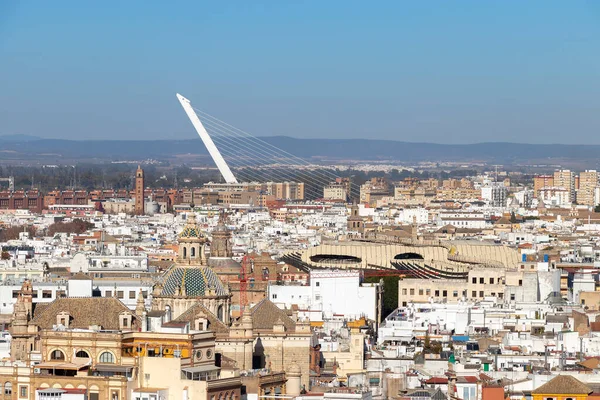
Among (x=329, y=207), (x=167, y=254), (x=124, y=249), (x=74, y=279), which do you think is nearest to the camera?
(x=74, y=279)

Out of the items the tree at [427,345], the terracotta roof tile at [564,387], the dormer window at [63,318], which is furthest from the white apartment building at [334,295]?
the terracotta roof tile at [564,387]

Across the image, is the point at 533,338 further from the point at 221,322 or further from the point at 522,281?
Answer: the point at 522,281

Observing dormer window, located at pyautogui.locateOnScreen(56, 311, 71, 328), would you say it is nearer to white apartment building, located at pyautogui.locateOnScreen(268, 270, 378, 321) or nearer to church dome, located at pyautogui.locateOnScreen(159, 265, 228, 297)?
church dome, located at pyautogui.locateOnScreen(159, 265, 228, 297)

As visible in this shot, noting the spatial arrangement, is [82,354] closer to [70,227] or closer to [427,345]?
[427,345]

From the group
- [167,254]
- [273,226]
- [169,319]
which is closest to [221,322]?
[169,319]

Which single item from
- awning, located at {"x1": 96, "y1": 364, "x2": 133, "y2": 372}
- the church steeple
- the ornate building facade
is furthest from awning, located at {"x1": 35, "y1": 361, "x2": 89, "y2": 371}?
the church steeple

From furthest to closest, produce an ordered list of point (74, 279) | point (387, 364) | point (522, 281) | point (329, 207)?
point (329, 207) < point (522, 281) < point (74, 279) < point (387, 364)

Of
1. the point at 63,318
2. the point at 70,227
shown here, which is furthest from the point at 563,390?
the point at 70,227

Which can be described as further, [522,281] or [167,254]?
[167,254]
